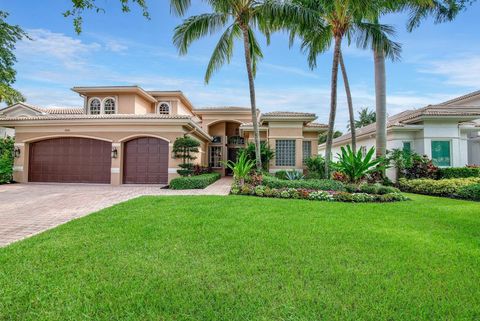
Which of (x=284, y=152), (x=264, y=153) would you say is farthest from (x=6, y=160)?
(x=284, y=152)

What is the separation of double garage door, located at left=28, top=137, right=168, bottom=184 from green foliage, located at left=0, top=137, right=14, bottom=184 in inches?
36.9

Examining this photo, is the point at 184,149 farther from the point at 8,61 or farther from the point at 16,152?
the point at 8,61

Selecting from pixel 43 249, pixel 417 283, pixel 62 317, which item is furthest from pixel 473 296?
pixel 43 249

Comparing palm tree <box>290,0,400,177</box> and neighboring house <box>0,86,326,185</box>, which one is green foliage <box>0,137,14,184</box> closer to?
neighboring house <box>0,86,326,185</box>

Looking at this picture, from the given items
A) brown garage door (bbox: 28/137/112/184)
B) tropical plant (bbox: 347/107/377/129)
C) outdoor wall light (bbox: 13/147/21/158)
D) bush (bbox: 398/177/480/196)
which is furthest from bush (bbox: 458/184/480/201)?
tropical plant (bbox: 347/107/377/129)

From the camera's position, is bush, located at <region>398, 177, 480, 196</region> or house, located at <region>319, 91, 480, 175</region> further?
house, located at <region>319, 91, 480, 175</region>

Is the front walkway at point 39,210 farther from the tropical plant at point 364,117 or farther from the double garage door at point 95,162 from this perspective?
the tropical plant at point 364,117

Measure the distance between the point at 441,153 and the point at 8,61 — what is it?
30344mm

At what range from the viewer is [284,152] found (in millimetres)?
17344

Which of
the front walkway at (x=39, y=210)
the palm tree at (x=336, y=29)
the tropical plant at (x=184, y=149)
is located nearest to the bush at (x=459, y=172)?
the palm tree at (x=336, y=29)

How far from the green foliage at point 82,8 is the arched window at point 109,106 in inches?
653

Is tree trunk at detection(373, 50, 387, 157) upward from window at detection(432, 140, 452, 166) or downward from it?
upward

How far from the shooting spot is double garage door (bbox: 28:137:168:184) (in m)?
15.0

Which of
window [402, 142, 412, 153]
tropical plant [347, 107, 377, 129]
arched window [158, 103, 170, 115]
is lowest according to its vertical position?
window [402, 142, 412, 153]
